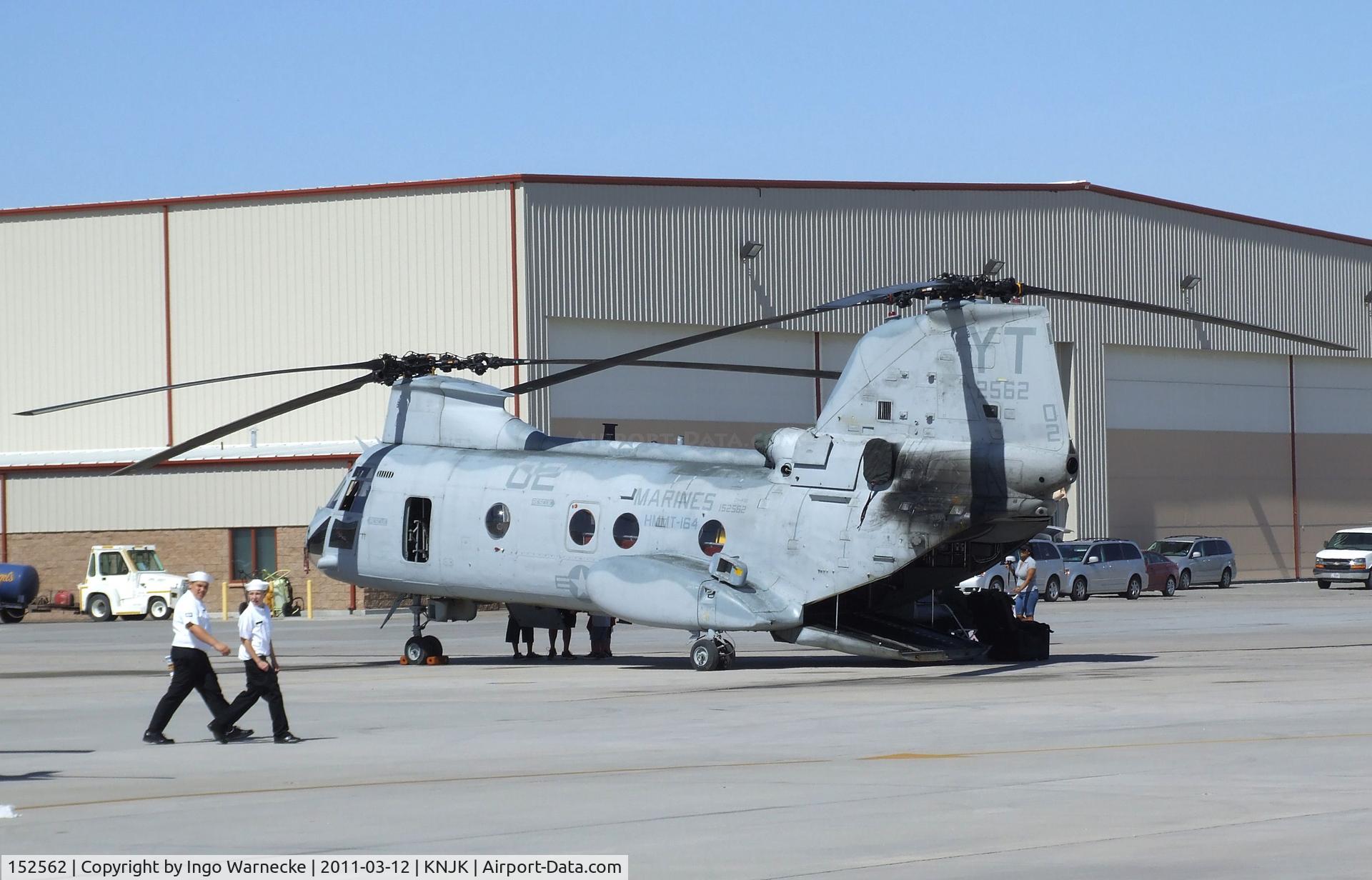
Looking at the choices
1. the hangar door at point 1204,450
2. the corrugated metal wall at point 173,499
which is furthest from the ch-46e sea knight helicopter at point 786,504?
the hangar door at point 1204,450

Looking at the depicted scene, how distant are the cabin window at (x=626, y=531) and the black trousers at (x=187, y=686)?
9.30 m

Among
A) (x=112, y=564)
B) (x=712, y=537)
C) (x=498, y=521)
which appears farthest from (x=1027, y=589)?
(x=112, y=564)

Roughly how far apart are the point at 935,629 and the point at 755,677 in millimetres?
3724

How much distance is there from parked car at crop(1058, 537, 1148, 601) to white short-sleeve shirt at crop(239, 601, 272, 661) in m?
38.7

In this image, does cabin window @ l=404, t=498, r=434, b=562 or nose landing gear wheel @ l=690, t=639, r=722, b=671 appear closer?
nose landing gear wheel @ l=690, t=639, r=722, b=671

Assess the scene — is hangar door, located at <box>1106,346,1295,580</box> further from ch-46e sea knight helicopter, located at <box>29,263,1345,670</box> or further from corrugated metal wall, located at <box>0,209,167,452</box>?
ch-46e sea knight helicopter, located at <box>29,263,1345,670</box>

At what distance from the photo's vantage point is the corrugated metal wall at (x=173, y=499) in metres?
50.0

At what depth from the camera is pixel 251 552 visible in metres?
50.7

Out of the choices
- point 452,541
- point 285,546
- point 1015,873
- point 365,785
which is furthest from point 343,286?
point 1015,873

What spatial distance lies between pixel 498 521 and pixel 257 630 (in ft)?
32.9

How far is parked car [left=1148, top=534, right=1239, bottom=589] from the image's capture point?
194 feet

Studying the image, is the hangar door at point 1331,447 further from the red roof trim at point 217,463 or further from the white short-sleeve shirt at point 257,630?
the white short-sleeve shirt at point 257,630

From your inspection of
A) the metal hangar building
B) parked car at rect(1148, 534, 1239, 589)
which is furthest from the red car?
the metal hangar building

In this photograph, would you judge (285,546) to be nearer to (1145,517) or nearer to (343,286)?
(343,286)
